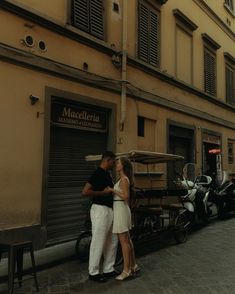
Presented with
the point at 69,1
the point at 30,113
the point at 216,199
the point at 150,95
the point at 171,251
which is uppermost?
the point at 69,1

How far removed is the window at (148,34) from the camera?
12774 mm

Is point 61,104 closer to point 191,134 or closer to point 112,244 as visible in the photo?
point 112,244

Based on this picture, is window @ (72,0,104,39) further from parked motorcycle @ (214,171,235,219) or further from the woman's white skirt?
parked motorcycle @ (214,171,235,219)

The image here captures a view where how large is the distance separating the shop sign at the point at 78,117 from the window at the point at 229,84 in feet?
34.4

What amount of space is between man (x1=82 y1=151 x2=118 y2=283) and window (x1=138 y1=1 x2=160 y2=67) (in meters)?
6.53

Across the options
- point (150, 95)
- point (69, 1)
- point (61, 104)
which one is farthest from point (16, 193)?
point (150, 95)

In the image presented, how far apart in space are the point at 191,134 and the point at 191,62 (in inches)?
101

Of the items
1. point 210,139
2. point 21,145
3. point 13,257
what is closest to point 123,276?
point 13,257

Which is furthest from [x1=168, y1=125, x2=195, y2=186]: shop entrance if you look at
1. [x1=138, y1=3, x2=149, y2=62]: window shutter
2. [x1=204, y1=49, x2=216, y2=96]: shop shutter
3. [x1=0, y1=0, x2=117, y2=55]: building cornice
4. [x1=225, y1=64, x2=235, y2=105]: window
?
[x1=225, y1=64, x2=235, y2=105]: window

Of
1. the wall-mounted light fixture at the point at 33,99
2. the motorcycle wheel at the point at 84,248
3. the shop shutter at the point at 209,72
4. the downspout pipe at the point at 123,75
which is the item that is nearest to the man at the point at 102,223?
the motorcycle wheel at the point at 84,248

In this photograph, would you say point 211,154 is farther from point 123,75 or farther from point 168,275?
point 168,275

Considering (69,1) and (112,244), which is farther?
(69,1)

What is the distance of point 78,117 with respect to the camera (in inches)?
396

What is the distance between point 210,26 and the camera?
58.6 feet
